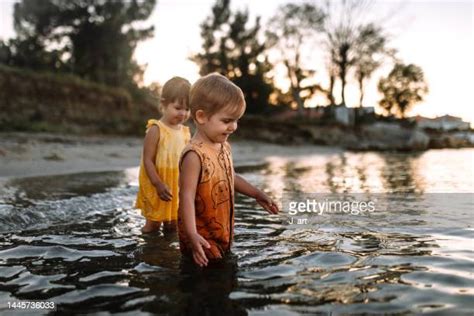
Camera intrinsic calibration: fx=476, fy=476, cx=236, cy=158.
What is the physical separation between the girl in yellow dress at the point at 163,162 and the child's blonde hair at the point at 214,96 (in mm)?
1283

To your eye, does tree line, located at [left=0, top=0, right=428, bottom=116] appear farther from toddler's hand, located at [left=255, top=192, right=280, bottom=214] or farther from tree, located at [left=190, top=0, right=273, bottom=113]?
toddler's hand, located at [left=255, top=192, right=280, bottom=214]

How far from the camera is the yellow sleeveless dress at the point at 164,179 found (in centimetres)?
433

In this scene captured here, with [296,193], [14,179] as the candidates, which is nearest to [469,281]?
[296,193]

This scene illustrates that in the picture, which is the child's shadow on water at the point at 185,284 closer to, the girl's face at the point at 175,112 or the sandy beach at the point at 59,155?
the girl's face at the point at 175,112

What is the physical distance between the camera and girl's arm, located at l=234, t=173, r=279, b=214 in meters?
3.39

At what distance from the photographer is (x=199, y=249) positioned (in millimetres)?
2736

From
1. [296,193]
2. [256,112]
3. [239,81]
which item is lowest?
[296,193]

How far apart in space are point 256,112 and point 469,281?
1506 inches

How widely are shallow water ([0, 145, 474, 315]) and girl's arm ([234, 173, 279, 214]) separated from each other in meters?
0.34

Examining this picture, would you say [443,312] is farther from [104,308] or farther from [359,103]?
[359,103]

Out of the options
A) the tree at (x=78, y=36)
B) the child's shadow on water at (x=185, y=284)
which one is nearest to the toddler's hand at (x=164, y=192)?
the child's shadow on water at (x=185, y=284)

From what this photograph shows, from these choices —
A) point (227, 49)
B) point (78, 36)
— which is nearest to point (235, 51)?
point (227, 49)

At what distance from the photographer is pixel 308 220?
5.08 meters

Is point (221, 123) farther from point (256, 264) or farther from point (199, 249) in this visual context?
point (256, 264)
